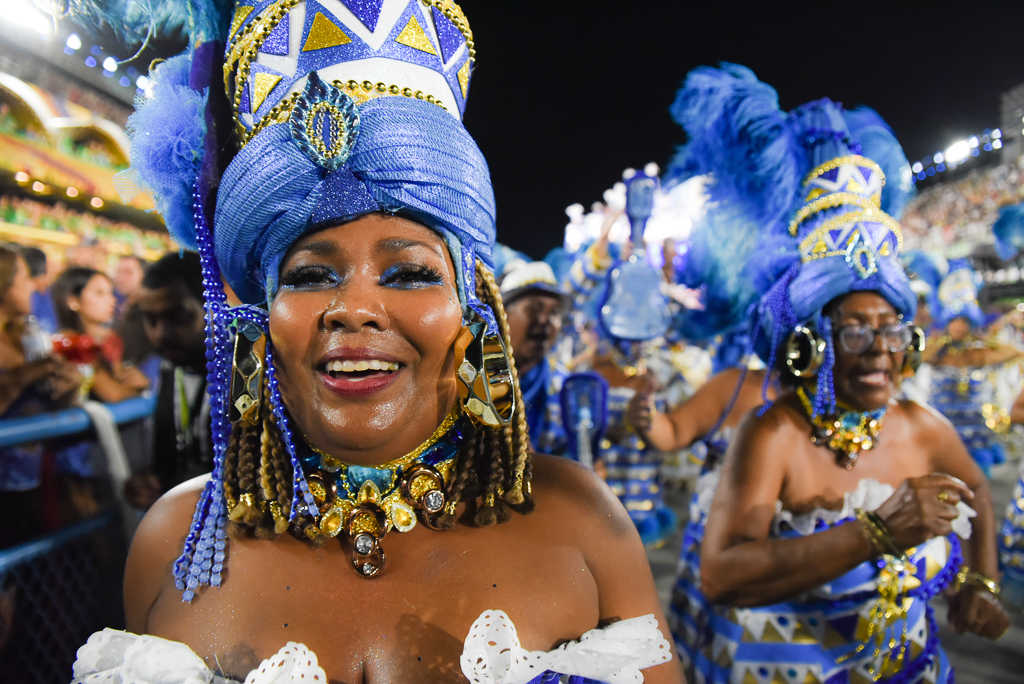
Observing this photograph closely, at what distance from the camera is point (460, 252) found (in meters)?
1.22

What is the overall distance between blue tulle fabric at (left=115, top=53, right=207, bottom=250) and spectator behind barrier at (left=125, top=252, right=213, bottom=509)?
1.41m

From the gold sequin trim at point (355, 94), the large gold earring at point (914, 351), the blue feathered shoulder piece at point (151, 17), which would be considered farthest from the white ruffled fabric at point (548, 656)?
the large gold earring at point (914, 351)

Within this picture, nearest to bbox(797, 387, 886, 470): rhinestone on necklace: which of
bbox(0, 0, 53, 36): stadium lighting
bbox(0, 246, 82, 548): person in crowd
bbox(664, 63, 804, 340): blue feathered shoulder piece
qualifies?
bbox(664, 63, 804, 340): blue feathered shoulder piece

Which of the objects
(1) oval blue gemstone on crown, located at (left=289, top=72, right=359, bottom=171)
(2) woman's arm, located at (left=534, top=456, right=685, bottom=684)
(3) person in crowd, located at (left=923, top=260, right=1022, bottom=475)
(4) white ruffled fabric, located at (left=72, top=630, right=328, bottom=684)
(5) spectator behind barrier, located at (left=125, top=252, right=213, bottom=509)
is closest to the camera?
(4) white ruffled fabric, located at (left=72, top=630, right=328, bottom=684)

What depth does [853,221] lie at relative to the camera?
213 centimetres

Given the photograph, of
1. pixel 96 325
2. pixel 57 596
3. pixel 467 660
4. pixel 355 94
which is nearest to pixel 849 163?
pixel 355 94

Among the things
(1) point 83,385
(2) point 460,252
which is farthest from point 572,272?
(2) point 460,252

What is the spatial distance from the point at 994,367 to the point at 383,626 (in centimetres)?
962

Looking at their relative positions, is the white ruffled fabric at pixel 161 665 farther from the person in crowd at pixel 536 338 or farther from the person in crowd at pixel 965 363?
the person in crowd at pixel 965 363

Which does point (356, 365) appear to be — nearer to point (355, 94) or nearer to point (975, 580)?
point (355, 94)

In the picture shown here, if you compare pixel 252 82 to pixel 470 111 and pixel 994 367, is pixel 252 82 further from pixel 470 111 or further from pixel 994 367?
pixel 994 367

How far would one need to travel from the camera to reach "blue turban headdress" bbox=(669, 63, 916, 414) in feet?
6.88

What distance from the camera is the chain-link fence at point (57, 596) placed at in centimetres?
233

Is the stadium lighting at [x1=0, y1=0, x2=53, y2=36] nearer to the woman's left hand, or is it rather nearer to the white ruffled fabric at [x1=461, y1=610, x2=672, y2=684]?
the white ruffled fabric at [x1=461, y1=610, x2=672, y2=684]
